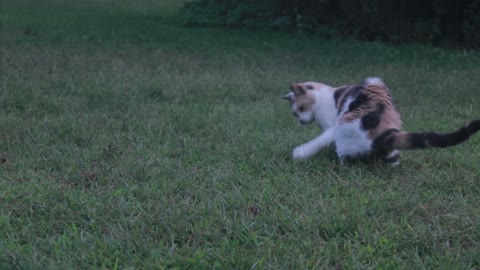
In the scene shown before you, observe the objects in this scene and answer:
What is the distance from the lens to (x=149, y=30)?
14656 millimetres

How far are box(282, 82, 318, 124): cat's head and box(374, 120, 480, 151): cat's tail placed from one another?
1.20m

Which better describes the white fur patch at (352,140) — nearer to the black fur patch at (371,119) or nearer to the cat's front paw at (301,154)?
the black fur patch at (371,119)

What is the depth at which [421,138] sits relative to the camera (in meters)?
4.33

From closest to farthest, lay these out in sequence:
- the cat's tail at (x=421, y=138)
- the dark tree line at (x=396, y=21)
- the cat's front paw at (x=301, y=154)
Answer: the cat's tail at (x=421, y=138) < the cat's front paw at (x=301, y=154) < the dark tree line at (x=396, y=21)

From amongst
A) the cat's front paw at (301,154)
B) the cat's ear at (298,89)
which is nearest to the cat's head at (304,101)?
the cat's ear at (298,89)

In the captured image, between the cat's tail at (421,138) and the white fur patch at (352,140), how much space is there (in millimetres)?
105

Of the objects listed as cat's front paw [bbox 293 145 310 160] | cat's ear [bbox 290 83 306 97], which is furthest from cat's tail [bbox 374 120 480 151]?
cat's ear [bbox 290 83 306 97]

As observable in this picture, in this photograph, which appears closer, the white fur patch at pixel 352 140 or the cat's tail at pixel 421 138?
the cat's tail at pixel 421 138

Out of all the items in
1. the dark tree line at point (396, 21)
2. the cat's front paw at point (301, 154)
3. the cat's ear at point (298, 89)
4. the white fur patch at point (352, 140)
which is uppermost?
the cat's ear at point (298, 89)

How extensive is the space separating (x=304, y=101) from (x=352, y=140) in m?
1.06

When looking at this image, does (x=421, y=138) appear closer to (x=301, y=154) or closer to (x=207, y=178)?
(x=301, y=154)

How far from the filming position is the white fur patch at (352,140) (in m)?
4.76

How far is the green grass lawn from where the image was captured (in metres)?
3.34

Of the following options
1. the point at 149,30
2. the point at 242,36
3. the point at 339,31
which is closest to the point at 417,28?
the point at 339,31
